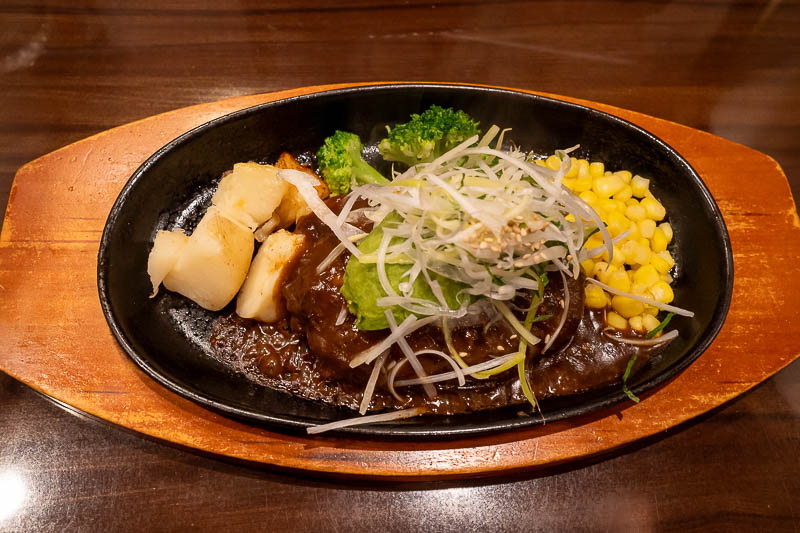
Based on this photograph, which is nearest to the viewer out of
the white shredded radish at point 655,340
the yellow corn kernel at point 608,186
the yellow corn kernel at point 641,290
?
the white shredded radish at point 655,340

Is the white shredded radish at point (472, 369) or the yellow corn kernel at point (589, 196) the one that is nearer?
the white shredded radish at point (472, 369)

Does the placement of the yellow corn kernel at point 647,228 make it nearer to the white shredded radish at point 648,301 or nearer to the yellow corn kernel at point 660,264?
the yellow corn kernel at point 660,264

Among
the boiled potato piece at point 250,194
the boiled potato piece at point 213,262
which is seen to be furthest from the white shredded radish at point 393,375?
the boiled potato piece at point 250,194

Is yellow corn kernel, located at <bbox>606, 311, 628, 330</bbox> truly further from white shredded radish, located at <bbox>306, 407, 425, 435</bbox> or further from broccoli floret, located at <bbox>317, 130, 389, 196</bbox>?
broccoli floret, located at <bbox>317, 130, 389, 196</bbox>

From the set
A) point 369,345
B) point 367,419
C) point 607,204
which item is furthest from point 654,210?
point 367,419

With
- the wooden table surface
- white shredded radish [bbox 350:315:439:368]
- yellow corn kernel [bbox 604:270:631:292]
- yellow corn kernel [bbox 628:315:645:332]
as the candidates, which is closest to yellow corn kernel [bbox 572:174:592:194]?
yellow corn kernel [bbox 604:270:631:292]

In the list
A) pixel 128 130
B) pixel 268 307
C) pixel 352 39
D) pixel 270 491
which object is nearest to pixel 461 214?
pixel 268 307

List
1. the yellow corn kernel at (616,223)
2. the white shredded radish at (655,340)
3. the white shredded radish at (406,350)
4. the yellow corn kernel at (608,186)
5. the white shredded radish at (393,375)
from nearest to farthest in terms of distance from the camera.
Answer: the white shredded radish at (406,350) → the white shredded radish at (393,375) → the white shredded radish at (655,340) → the yellow corn kernel at (616,223) → the yellow corn kernel at (608,186)

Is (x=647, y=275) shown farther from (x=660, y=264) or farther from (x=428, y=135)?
(x=428, y=135)

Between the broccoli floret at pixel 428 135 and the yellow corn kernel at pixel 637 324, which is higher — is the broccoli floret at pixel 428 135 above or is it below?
above
